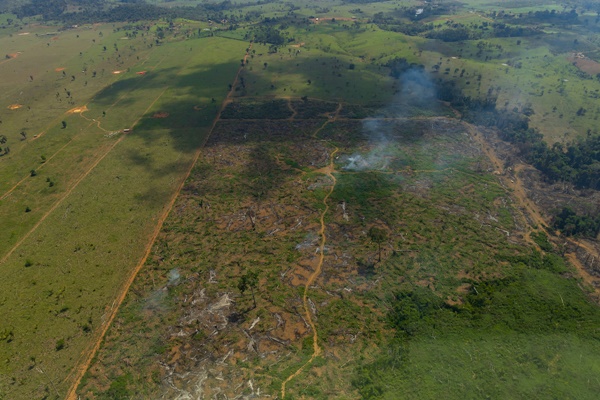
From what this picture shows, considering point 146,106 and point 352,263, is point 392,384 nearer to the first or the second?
point 352,263

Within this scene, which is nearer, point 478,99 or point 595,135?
point 595,135

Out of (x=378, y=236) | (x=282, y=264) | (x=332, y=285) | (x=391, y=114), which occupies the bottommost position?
(x=332, y=285)

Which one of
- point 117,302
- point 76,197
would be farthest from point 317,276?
point 76,197

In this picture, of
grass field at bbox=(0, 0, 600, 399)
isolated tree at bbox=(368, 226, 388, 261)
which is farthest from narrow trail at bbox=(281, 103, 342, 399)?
isolated tree at bbox=(368, 226, 388, 261)

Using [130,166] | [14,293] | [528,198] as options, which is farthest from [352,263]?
[130,166]

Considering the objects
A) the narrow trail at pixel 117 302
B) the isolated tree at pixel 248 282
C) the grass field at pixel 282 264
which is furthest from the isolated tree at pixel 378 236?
the narrow trail at pixel 117 302

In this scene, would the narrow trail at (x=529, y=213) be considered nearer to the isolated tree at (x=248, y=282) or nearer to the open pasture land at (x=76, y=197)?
the isolated tree at (x=248, y=282)

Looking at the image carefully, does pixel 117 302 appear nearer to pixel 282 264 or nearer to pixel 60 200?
pixel 282 264
